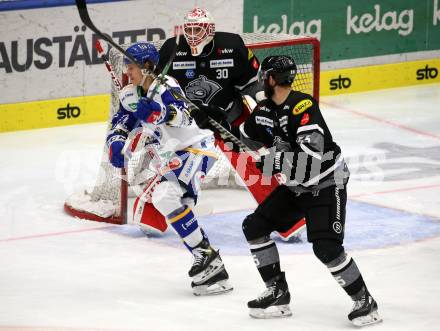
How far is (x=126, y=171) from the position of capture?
747cm

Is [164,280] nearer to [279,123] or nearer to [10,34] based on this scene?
[279,123]

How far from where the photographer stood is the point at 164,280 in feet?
21.0

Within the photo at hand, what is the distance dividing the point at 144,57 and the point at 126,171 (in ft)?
4.56

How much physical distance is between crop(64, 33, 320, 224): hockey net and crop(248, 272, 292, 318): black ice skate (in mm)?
1563

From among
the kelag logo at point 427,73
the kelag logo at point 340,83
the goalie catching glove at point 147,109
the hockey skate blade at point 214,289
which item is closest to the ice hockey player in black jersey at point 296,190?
the hockey skate blade at point 214,289

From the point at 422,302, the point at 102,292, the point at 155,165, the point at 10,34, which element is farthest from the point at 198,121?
the point at 10,34

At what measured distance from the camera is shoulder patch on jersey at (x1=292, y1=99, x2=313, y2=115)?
548cm

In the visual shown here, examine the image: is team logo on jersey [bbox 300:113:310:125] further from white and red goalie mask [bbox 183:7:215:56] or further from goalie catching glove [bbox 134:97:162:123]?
white and red goalie mask [bbox 183:7:215:56]

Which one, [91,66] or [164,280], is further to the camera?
[91,66]

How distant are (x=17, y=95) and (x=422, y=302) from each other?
4.61 m

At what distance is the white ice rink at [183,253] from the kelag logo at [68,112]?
11 centimetres

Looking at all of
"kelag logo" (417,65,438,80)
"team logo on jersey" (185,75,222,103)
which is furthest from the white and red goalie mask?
"kelag logo" (417,65,438,80)

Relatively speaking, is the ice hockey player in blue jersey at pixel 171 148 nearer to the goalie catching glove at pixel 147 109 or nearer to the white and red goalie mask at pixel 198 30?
the goalie catching glove at pixel 147 109

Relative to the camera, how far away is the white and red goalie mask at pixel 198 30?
278 inches
